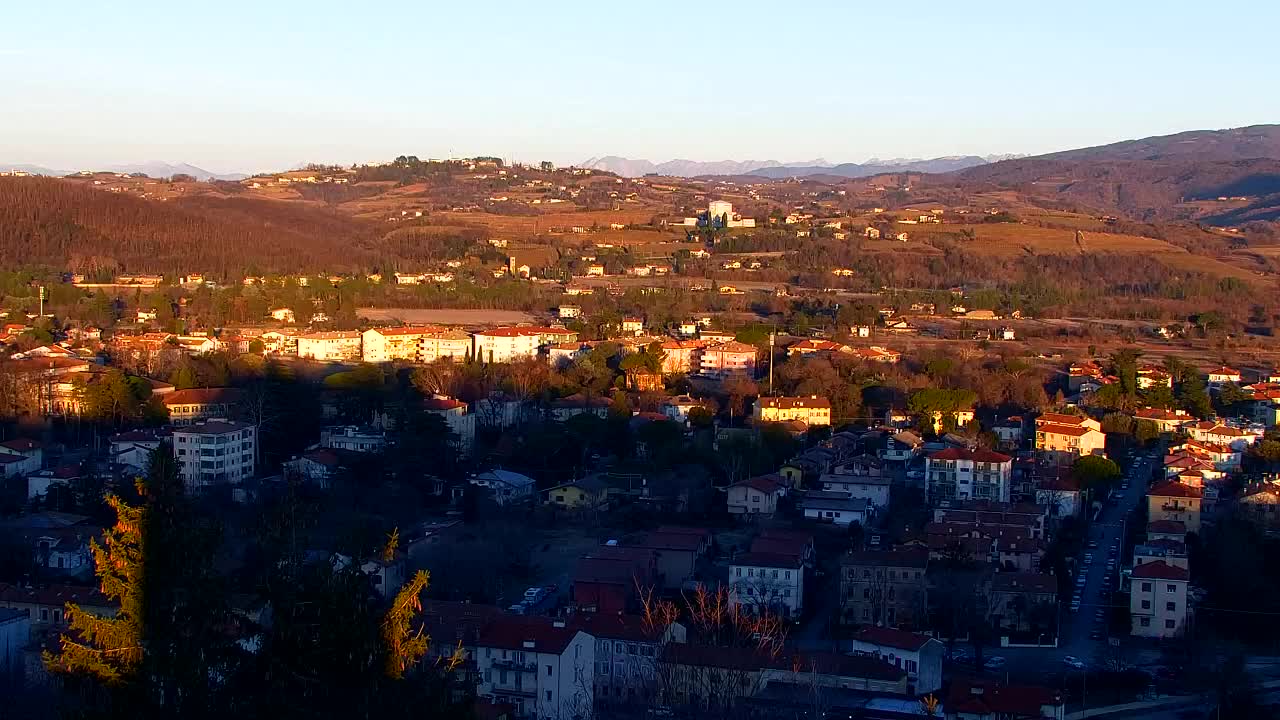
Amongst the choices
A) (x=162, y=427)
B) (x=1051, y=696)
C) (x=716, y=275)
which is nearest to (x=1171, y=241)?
(x=716, y=275)

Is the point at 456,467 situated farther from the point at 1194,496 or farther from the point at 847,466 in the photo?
the point at 1194,496

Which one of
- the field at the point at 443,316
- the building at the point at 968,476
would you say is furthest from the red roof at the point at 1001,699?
the field at the point at 443,316

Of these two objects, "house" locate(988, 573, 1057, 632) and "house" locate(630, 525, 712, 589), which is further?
"house" locate(630, 525, 712, 589)

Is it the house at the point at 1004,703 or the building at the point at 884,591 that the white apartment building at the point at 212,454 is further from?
the house at the point at 1004,703

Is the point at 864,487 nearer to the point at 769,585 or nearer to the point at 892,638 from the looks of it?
the point at 769,585

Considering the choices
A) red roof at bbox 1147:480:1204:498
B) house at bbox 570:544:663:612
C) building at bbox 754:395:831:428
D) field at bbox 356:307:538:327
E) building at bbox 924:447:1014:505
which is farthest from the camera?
field at bbox 356:307:538:327

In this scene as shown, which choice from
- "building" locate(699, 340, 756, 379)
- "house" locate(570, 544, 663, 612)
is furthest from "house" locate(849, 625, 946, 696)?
"building" locate(699, 340, 756, 379)

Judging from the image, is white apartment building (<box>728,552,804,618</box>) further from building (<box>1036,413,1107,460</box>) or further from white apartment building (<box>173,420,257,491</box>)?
building (<box>1036,413,1107,460</box>)
